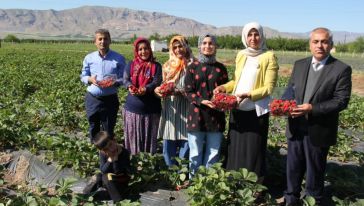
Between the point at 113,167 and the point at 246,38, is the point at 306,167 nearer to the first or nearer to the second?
the point at 246,38

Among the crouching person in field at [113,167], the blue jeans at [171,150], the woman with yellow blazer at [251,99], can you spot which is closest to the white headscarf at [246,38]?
the woman with yellow blazer at [251,99]

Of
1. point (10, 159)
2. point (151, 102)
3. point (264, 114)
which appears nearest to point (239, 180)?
point (264, 114)

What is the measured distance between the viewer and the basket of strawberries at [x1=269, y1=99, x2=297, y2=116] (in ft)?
11.3

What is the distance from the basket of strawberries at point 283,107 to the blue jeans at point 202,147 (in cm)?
88

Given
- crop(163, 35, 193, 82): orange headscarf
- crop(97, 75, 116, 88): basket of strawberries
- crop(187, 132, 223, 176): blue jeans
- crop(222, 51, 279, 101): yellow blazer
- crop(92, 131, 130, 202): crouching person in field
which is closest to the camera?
crop(222, 51, 279, 101): yellow blazer

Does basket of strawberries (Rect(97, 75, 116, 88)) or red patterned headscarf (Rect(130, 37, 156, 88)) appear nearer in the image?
red patterned headscarf (Rect(130, 37, 156, 88))

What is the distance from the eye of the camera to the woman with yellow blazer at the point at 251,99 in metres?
3.79

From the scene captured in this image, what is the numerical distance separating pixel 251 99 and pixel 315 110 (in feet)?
2.08

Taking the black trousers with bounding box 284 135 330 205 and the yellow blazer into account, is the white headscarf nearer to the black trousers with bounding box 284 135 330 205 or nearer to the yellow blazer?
the yellow blazer

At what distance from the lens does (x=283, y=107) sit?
346 cm

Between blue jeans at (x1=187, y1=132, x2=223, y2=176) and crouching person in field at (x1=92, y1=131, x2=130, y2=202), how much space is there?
27.1 inches

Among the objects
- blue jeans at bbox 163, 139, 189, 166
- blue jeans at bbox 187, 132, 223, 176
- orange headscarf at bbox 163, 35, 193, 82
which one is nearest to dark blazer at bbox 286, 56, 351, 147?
blue jeans at bbox 187, 132, 223, 176

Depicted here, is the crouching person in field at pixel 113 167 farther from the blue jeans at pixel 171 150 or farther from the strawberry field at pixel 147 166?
the blue jeans at pixel 171 150

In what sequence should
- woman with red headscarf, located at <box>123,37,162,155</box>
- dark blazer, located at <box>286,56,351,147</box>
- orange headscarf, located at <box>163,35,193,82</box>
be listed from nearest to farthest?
dark blazer, located at <box>286,56,351,147</box> → orange headscarf, located at <box>163,35,193,82</box> → woman with red headscarf, located at <box>123,37,162,155</box>
